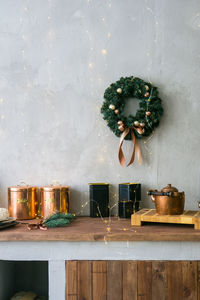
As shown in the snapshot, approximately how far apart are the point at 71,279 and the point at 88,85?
116 centimetres

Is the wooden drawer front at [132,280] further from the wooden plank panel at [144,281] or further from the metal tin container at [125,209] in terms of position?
the metal tin container at [125,209]

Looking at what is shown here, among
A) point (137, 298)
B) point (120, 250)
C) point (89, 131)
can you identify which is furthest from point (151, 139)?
point (137, 298)

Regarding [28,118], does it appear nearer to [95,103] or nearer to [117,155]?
[95,103]

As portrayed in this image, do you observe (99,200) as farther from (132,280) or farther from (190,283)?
(190,283)

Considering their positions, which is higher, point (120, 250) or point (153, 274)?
point (120, 250)

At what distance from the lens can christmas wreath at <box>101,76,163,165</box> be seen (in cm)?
195

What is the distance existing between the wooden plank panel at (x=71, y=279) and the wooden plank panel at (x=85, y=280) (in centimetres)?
2

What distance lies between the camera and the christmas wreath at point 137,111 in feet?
6.41

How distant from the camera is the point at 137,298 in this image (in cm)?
147

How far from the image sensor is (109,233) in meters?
1.50

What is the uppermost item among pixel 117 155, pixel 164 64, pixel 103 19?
pixel 103 19

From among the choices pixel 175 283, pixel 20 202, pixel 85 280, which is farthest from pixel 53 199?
pixel 175 283

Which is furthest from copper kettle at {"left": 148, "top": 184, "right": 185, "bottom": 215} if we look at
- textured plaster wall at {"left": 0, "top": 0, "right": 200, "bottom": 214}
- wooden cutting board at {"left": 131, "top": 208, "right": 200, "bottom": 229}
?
textured plaster wall at {"left": 0, "top": 0, "right": 200, "bottom": 214}

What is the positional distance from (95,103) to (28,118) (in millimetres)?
445
